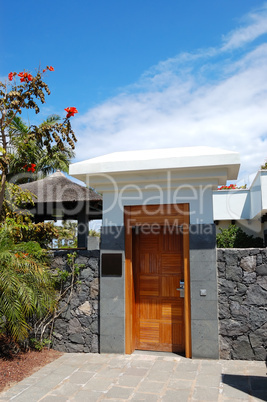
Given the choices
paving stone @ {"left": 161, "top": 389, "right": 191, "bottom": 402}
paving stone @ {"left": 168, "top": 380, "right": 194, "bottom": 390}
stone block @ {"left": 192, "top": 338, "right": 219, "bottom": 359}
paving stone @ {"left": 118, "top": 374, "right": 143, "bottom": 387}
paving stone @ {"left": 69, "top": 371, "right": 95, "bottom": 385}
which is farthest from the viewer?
stone block @ {"left": 192, "top": 338, "right": 219, "bottom": 359}

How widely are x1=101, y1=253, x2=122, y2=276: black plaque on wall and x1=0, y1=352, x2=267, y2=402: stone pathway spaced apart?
4.71 ft

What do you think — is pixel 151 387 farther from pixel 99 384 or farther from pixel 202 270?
pixel 202 270

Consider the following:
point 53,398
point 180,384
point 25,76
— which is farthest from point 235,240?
point 53,398

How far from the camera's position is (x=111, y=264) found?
6363 millimetres

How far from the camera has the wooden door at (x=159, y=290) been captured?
635 centimetres

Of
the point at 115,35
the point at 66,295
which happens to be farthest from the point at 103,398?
the point at 115,35

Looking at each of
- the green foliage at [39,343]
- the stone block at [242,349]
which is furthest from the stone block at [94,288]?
the stone block at [242,349]

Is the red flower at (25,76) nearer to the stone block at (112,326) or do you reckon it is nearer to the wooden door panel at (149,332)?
the stone block at (112,326)

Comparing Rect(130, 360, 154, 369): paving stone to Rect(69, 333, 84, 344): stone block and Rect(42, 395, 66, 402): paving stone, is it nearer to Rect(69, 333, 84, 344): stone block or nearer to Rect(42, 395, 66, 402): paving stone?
Rect(69, 333, 84, 344): stone block

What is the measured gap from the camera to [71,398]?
4.28 meters

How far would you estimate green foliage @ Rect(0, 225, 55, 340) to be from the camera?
17.2 feet

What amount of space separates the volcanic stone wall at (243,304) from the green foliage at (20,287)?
9.77ft

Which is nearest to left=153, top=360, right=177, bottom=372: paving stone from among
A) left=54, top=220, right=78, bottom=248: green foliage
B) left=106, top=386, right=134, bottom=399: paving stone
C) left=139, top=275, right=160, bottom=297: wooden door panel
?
left=106, top=386, right=134, bottom=399: paving stone

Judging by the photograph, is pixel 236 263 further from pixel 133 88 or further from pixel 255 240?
pixel 255 240
